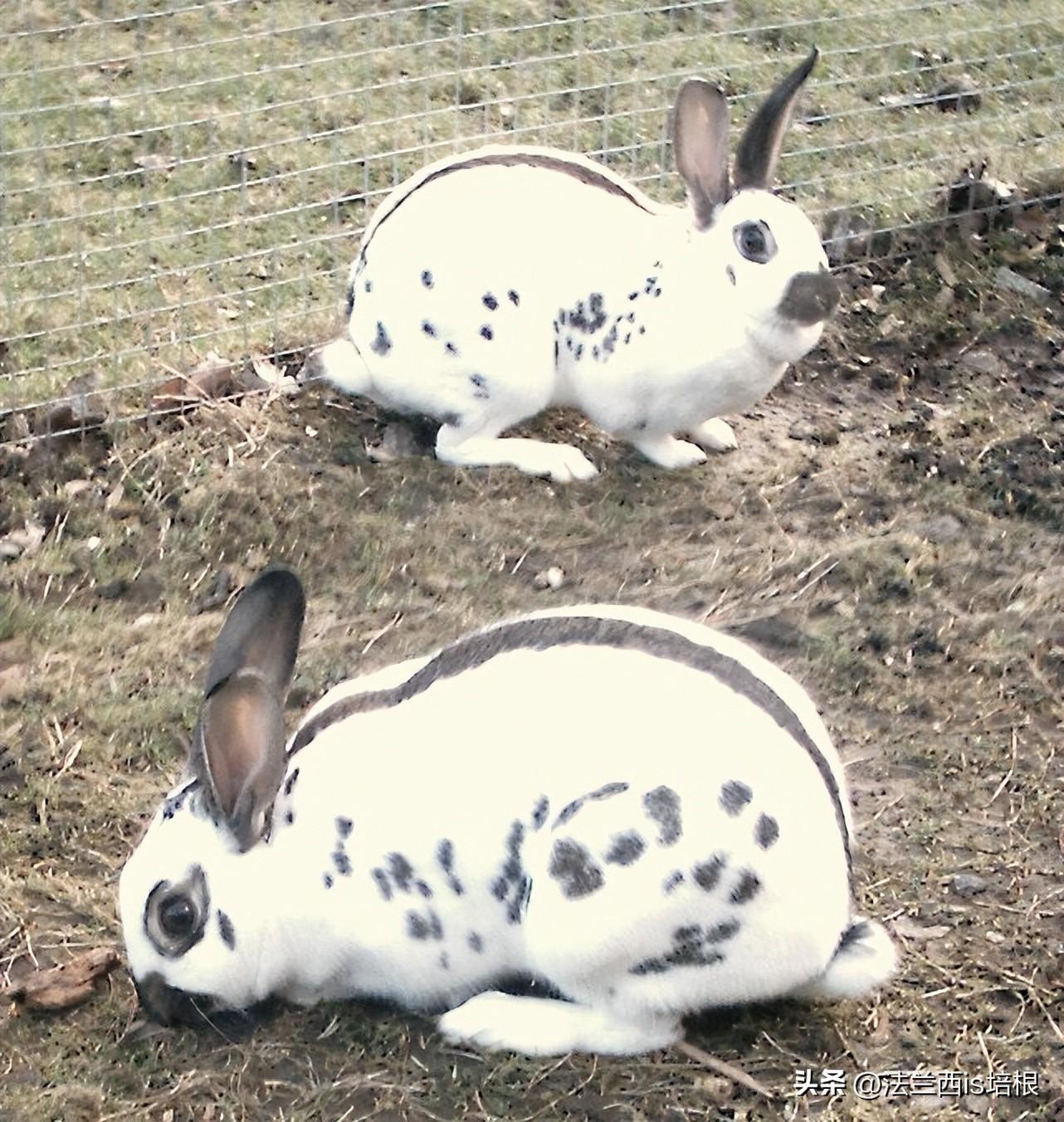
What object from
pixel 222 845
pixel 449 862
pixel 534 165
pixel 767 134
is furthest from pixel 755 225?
pixel 222 845

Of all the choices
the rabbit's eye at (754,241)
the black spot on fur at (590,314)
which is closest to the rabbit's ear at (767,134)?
the rabbit's eye at (754,241)

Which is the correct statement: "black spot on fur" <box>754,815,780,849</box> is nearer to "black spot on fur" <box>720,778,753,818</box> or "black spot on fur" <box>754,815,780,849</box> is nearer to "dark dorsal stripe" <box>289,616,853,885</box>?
"black spot on fur" <box>720,778,753,818</box>

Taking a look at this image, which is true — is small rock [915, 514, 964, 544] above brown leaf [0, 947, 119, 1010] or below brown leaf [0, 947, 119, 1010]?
above

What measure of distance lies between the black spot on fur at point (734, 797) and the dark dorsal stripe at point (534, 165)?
2119 mm

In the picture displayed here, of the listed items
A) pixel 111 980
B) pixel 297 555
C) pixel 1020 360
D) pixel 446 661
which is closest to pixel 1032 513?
pixel 1020 360

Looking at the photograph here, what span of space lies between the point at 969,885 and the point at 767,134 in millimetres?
1786

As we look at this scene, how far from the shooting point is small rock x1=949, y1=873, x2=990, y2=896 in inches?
133

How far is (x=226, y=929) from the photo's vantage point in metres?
2.91

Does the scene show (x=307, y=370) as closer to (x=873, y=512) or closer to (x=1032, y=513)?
(x=873, y=512)

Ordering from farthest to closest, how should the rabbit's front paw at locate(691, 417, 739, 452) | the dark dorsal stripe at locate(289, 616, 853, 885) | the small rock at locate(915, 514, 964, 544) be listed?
the rabbit's front paw at locate(691, 417, 739, 452)
the small rock at locate(915, 514, 964, 544)
the dark dorsal stripe at locate(289, 616, 853, 885)

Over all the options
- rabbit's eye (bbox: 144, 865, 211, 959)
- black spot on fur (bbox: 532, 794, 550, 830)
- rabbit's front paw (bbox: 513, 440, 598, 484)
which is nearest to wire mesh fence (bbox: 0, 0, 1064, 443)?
rabbit's front paw (bbox: 513, 440, 598, 484)

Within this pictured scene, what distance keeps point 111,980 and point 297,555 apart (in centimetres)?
136

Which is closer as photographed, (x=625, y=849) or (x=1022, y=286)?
(x=625, y=849)

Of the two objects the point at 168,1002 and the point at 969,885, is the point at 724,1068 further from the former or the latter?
the point at 168,1002
